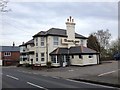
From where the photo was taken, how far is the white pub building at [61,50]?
48406 millimetres

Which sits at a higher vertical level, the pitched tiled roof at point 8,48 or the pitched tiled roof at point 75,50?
the pitched tiled roof at point 8,48

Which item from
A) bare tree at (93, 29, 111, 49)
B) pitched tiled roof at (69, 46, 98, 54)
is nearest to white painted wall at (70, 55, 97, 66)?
pitched tiled roof at (69, 46, 98, 54)

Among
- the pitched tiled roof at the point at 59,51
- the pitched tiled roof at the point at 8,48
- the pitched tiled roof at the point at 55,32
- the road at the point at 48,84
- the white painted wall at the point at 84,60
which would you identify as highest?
the pitched tiled roof at the point at 55,32

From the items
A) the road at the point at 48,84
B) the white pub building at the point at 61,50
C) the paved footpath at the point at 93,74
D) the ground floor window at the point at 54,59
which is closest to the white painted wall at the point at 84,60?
the white pub building at the point at 61,50

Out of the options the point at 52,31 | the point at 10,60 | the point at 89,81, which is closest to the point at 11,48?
the point at 10,60

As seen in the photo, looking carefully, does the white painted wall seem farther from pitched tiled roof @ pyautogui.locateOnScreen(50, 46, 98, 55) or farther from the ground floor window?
the ground floor window

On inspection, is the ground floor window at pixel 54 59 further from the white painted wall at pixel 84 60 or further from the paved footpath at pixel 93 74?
the paved footpath at pixel 93 74

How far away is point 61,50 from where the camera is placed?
51.0 m

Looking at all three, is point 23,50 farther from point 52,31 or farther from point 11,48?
point 11,48

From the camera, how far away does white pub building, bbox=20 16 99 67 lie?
48406 millimetres

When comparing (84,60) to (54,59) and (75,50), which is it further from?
(54,59)

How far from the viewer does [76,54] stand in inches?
1911

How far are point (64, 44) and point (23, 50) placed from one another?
16085mm

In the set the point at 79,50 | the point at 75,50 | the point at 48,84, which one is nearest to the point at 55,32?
the point at 75,50
